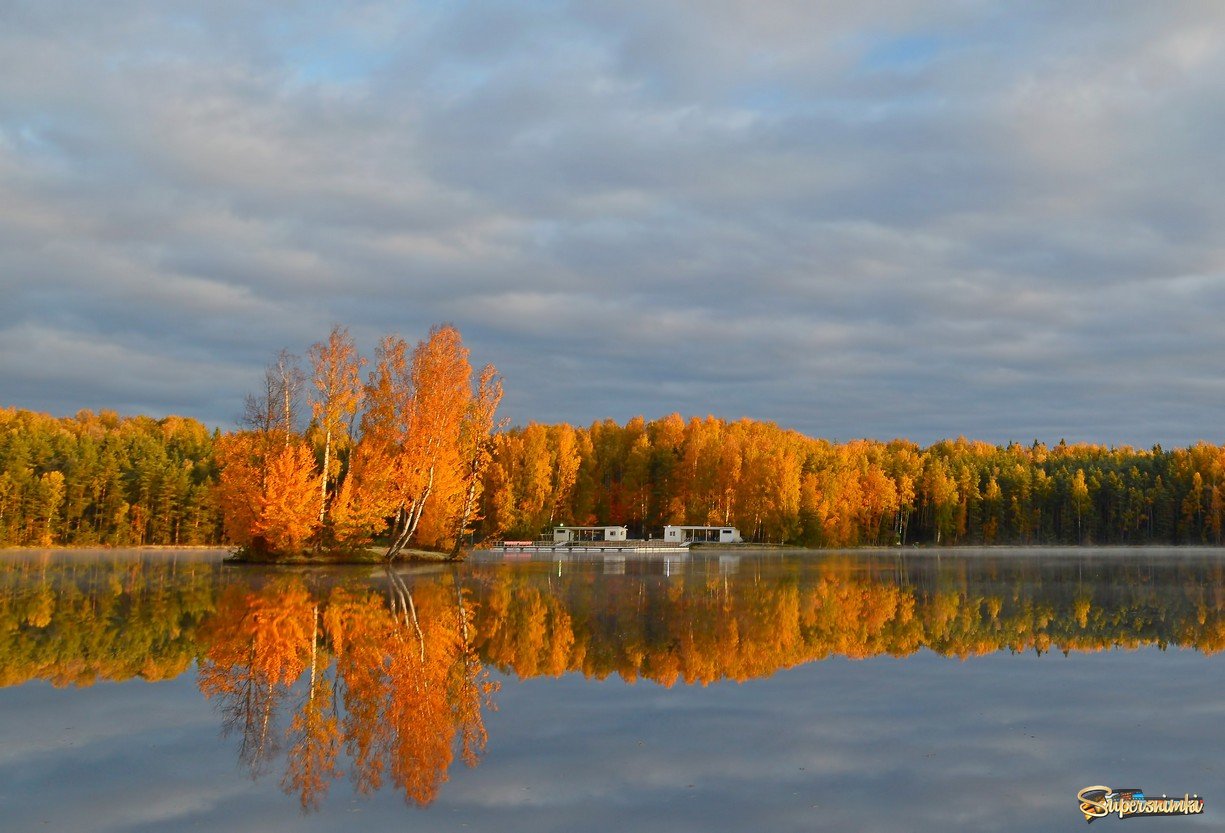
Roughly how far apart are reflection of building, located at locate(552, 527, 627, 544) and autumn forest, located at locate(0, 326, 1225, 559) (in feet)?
10.3

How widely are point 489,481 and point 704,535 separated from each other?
24.7 meters

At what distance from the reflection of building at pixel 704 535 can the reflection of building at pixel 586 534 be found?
4.69m

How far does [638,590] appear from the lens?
109ft

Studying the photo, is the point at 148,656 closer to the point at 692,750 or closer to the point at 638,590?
the point at 692,750

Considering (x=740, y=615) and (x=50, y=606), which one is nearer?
(x=740, y=615)

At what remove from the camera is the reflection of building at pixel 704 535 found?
9484 centimetres

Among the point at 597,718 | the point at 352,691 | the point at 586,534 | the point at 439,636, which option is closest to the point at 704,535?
the point at 586,534

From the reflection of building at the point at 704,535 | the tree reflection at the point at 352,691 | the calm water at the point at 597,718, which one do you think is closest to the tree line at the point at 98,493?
the reflection of building at the point at 704,535

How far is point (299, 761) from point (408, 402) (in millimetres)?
43179

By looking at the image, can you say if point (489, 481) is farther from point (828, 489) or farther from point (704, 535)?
point (828, 489)

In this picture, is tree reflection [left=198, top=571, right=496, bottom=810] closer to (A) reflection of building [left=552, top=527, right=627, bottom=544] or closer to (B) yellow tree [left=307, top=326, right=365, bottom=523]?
(B) yellow tree [left=307, top=326, right=365, bottom=523]

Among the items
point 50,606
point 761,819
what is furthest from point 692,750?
point 50,606

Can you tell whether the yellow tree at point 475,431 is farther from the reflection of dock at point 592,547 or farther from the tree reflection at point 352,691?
the tree reflection at point 352,691

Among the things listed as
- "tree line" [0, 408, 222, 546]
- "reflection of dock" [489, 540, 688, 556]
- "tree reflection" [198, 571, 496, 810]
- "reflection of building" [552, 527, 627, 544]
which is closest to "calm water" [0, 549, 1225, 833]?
"tree reflection" [198, 571, 496, 810]
